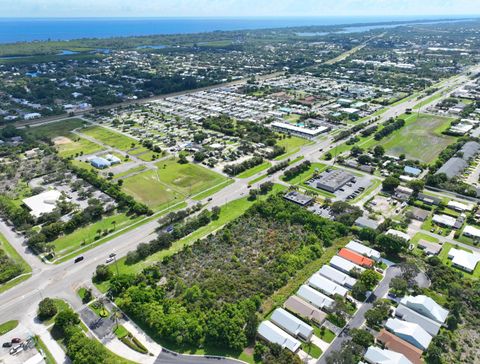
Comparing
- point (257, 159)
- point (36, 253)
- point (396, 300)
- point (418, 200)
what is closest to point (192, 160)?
point (257, 159)

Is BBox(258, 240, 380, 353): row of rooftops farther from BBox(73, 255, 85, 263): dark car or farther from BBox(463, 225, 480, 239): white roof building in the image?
BBox(73, 255, 85, 263): dark car

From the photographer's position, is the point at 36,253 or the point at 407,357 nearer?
the point at 407,357

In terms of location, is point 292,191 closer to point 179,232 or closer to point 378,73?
point 179,232

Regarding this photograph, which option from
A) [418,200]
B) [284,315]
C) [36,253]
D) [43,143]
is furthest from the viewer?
[43,143]

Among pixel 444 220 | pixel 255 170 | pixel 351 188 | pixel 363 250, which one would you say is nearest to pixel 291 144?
pixel 255 170

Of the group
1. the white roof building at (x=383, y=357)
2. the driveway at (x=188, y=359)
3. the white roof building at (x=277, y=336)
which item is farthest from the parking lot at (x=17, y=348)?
the white roof building at (x=383, y=357)

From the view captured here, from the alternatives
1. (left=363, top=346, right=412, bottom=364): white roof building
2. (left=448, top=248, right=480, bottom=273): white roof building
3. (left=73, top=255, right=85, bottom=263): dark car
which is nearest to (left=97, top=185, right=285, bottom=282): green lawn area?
(left=73, top=255, right=85, bottom=263): dark car

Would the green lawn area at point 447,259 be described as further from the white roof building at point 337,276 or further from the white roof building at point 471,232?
the white roof building at point 337,276
